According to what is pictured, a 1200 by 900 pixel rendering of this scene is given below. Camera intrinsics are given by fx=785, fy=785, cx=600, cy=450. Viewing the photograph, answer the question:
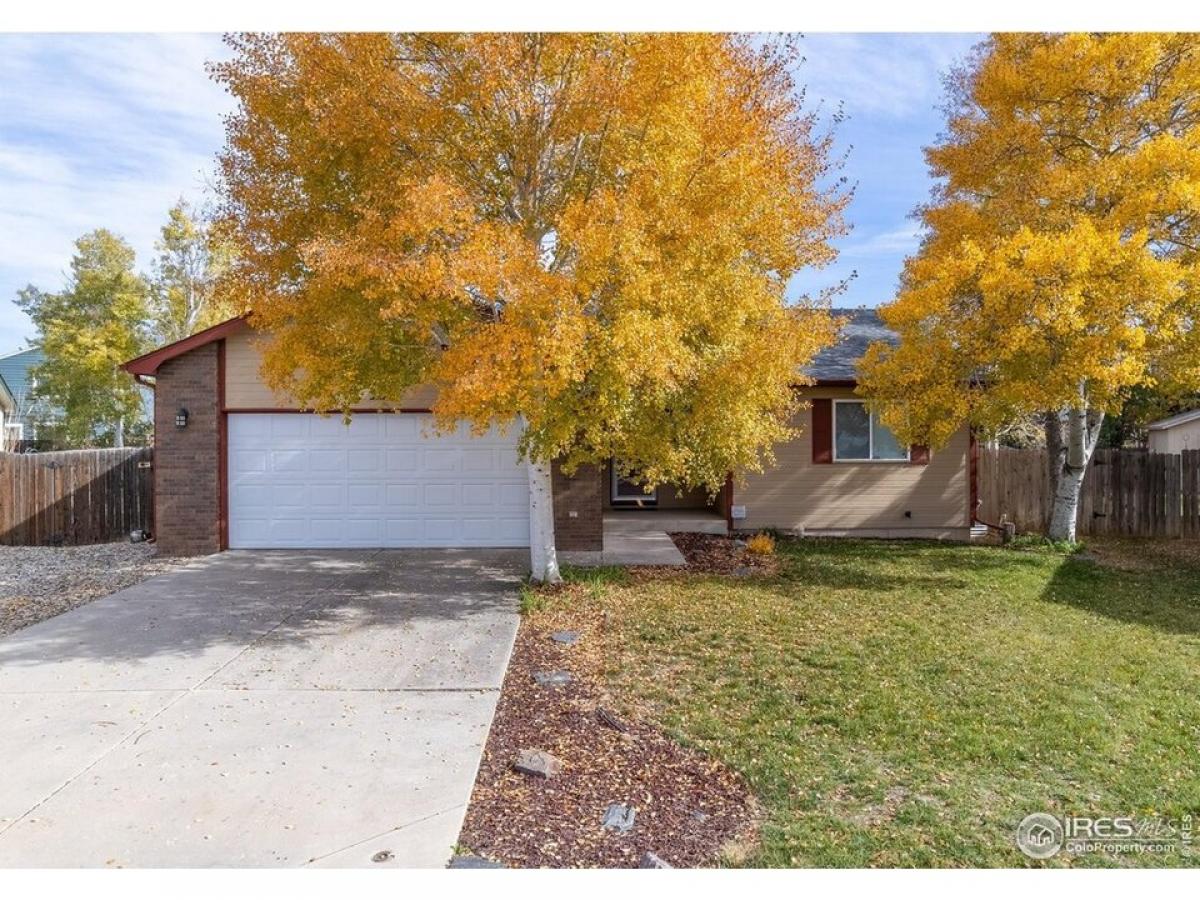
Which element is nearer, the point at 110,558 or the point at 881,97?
the point at 881,97

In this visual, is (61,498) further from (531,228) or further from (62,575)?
(531,228)

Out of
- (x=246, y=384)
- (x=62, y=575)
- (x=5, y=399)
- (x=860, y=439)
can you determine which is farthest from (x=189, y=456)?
(x=5, y=399)

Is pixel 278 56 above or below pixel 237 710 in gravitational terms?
above

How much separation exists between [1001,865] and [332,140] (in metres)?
7.36

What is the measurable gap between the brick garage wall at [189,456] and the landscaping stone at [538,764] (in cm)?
845

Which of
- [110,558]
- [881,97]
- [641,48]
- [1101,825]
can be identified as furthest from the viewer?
[110,558]

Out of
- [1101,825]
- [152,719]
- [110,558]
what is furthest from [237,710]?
[110,558]

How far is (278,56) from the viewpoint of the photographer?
24.4 ft

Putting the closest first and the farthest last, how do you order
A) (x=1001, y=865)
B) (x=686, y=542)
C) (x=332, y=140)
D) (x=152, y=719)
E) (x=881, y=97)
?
(x=1001, y=865), (x=152, y=719), (x=332, y=140), (x=881, y=97), (x=686, y=542)

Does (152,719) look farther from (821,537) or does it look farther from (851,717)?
(821,537)

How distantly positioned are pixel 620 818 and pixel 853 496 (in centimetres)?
1058

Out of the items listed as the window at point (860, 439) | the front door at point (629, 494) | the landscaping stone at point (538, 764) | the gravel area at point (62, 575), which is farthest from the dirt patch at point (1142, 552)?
the gravel area at point (62, 575)

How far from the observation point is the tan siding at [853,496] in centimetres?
1333

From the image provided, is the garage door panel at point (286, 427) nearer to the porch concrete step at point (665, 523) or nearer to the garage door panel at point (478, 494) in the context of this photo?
the garage door panel at point (478, 494)
